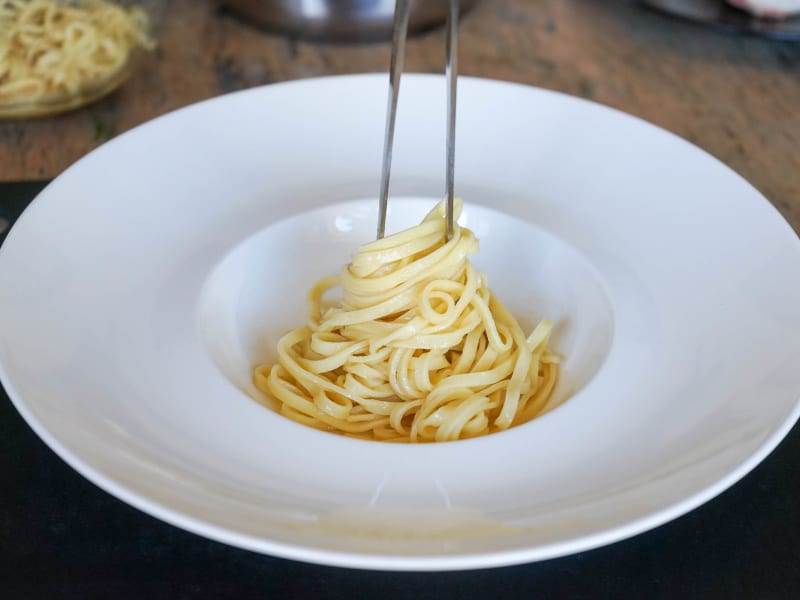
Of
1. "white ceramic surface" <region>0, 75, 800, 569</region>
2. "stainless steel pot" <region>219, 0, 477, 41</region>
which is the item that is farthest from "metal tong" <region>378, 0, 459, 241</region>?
"stainless steel pot" <region>219, 0, 477, 41</region>

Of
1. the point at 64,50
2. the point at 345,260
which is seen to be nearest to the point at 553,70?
the point at 345,260

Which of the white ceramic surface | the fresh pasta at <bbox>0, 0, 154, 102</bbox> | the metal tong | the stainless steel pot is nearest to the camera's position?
the white ceramic surface

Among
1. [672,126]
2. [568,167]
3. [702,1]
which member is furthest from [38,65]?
[702,1]

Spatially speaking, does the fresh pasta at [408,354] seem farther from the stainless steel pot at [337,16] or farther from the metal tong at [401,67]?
the stainless steel pot at [337,16]

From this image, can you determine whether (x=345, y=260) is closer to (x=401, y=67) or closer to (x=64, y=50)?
(x=401, y=67)

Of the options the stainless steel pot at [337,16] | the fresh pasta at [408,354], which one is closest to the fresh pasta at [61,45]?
the stainless steel pot at [337,16]

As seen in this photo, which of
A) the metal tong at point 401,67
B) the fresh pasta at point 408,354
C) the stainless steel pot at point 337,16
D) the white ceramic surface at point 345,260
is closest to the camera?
the white ceramic surface at point 345,260

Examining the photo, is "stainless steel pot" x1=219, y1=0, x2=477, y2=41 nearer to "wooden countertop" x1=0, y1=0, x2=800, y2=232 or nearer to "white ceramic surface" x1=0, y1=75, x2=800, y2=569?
"wooden countertop" x1=0, y1=0, x2=800, y2=232
